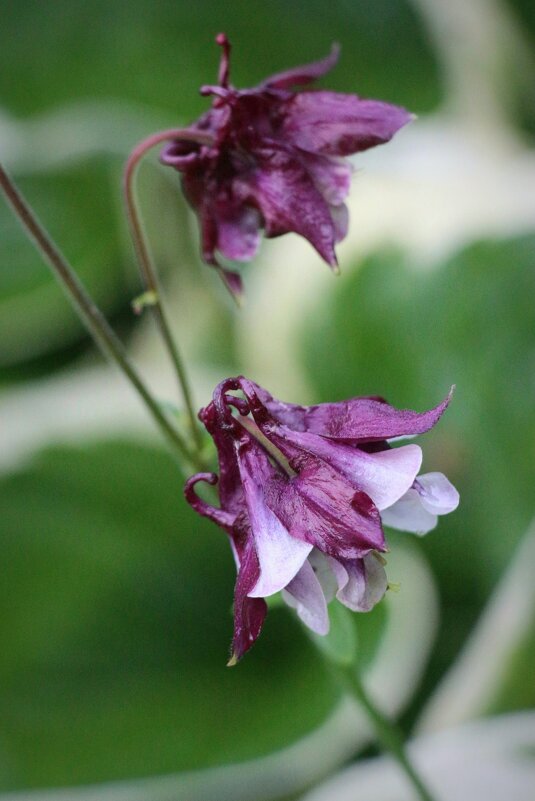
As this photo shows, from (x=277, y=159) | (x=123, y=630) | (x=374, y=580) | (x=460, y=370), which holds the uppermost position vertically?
(x=277, y=159)

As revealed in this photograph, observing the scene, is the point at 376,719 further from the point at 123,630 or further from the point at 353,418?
the point at 123,630

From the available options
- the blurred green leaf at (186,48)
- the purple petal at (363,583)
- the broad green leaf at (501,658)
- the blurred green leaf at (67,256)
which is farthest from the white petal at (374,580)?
the blurred green leaf at (186,48)

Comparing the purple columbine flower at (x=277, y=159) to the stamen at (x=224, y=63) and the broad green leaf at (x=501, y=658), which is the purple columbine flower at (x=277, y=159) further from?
the broad green leaf at (x=501, y=658)

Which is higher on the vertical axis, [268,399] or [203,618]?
[268,399]

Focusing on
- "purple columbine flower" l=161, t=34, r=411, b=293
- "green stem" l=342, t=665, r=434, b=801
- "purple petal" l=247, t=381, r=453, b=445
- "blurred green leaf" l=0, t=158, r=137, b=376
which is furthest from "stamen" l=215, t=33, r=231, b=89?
"blurred green leaf" l=0, t=158, r=137, b=376

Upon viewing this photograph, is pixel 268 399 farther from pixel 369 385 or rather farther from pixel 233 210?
pixel 369 385

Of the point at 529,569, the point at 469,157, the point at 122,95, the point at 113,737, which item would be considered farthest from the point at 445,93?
the point at 113,737

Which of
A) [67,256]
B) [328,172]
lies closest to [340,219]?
[328,172]
